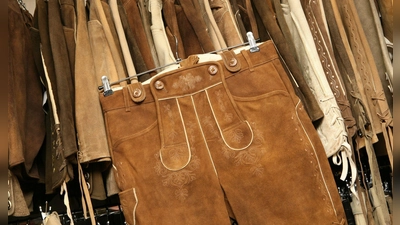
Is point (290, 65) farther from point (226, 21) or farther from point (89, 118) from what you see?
point (89, 118)

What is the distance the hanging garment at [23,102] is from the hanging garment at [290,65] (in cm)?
76

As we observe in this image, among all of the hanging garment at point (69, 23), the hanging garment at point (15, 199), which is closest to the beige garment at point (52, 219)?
the hanging garment at point (15, 199)

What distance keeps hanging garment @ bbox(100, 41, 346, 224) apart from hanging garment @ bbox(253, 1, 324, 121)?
0.08 m

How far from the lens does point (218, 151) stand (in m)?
1.35

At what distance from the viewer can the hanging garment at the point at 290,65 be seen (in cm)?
145

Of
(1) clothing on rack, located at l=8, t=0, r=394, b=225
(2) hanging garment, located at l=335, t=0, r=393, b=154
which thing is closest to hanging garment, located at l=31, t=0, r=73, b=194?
(1) clothing on rack, located at l=8, t=0, r=394, b=225

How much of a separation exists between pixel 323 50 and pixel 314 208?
1.76 feet

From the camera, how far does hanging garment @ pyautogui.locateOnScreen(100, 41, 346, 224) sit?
4.34ft

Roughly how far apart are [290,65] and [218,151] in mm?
372

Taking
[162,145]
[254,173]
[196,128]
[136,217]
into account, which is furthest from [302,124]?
[136,217]

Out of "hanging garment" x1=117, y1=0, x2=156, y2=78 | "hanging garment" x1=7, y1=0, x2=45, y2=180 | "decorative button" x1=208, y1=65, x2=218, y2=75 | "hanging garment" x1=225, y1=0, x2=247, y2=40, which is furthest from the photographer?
"hanging garment" x1=225, y1=0, x2=247, y2=40

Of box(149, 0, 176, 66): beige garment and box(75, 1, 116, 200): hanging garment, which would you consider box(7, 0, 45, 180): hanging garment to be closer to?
box(75, 1, 116, 200): hanging garment

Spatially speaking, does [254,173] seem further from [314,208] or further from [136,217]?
[136,217]

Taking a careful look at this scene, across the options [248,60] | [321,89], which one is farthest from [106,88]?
[321,89]
